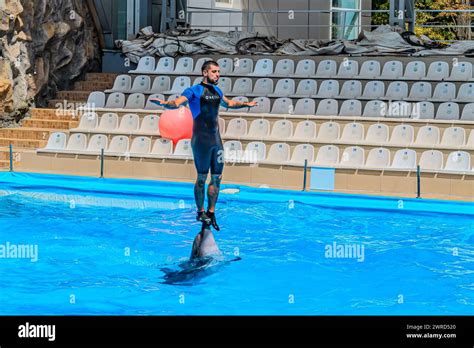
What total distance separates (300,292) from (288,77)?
947cm

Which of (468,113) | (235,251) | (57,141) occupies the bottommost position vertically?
(235,251)

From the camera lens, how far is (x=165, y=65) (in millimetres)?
16453

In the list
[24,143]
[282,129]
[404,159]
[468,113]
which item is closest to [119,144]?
Answer: [24,143]

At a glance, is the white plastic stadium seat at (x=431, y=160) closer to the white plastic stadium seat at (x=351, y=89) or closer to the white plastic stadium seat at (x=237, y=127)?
the white plastic stadium seat at (x=351, y=89)

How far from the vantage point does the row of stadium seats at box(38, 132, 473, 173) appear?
11750mm

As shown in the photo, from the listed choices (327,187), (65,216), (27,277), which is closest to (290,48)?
(327,187)

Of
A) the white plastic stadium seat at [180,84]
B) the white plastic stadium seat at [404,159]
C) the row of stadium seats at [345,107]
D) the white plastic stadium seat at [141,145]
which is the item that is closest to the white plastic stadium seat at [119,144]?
the white plastic stadium seat at [141,145]

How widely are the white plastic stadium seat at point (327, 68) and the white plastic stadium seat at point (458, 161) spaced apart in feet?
13.8

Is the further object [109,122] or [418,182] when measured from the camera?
[109,122]

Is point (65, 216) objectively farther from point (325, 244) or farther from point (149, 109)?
point (149, 109)

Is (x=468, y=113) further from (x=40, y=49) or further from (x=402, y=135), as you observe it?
(x=40, y=49)

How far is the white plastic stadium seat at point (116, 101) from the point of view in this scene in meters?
15.2

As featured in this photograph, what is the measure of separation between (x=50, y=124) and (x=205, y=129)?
357 inches

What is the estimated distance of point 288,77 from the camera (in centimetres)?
1538
